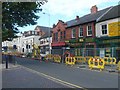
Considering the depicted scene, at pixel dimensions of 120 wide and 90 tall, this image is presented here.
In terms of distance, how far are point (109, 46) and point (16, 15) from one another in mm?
13502

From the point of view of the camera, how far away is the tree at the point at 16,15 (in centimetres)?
3169

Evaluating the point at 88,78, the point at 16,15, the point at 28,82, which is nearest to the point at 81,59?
the point at 16,15

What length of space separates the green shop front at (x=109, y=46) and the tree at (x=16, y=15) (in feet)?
31.4

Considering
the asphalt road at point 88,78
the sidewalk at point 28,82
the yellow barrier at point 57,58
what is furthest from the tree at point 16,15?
the sidewalk at point 28,82

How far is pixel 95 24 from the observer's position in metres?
37.5

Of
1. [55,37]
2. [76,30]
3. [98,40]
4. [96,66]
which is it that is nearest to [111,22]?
[98,40]

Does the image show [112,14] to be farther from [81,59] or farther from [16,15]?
[16,15]

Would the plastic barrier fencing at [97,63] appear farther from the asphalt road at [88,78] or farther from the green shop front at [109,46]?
the green shop front at [109,46]

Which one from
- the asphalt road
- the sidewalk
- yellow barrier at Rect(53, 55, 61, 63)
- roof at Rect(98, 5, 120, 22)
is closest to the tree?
yellow barrier at Rect(53, 55, 61, 63)

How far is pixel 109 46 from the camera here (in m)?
33.8

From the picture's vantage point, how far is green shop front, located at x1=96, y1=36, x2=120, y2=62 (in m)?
28.9

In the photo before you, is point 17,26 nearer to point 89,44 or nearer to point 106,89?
→ point 89,44

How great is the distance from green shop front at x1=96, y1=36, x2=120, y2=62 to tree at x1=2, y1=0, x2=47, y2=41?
31.4ft

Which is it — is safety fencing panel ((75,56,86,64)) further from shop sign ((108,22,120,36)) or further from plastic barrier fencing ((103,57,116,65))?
shop sign ((108,22,120,36))
